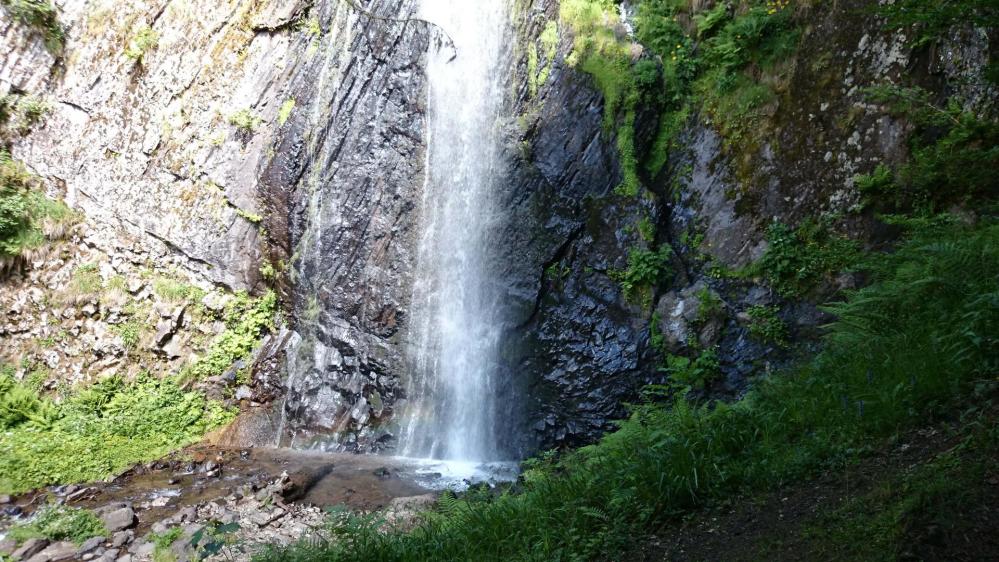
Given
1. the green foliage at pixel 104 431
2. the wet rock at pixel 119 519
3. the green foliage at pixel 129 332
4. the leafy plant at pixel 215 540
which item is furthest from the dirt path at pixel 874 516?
the green foliage at pixel 129 332

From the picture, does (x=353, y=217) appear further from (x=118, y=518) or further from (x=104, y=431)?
(x=118, y=518)

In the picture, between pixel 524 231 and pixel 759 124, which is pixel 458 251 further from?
pixel 759 124

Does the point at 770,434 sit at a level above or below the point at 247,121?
below

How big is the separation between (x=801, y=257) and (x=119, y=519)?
27.7 ft

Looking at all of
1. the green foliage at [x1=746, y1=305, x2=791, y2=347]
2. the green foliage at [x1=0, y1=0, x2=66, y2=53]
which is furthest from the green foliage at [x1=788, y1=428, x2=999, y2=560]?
the green foliage at [x1=0, y1=0, x2=66, y2=53]

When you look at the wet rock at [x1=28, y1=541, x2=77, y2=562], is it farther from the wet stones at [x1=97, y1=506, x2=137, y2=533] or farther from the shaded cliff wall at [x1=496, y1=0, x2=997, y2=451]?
the shaded cliff wall at [x1=496, y1=0, x2=997, y2=451]

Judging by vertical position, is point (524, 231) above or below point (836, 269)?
above

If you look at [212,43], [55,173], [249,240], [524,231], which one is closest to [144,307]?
[249,240]

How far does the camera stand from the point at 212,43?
37.7 ft

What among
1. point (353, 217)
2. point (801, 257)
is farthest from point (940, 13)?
point (353, 217)

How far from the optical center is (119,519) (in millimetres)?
6641

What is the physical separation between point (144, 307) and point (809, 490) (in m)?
11.0

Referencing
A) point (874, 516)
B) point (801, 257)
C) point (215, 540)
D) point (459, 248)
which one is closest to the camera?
point (874, 516)

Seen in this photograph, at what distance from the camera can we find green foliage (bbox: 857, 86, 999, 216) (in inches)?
220
